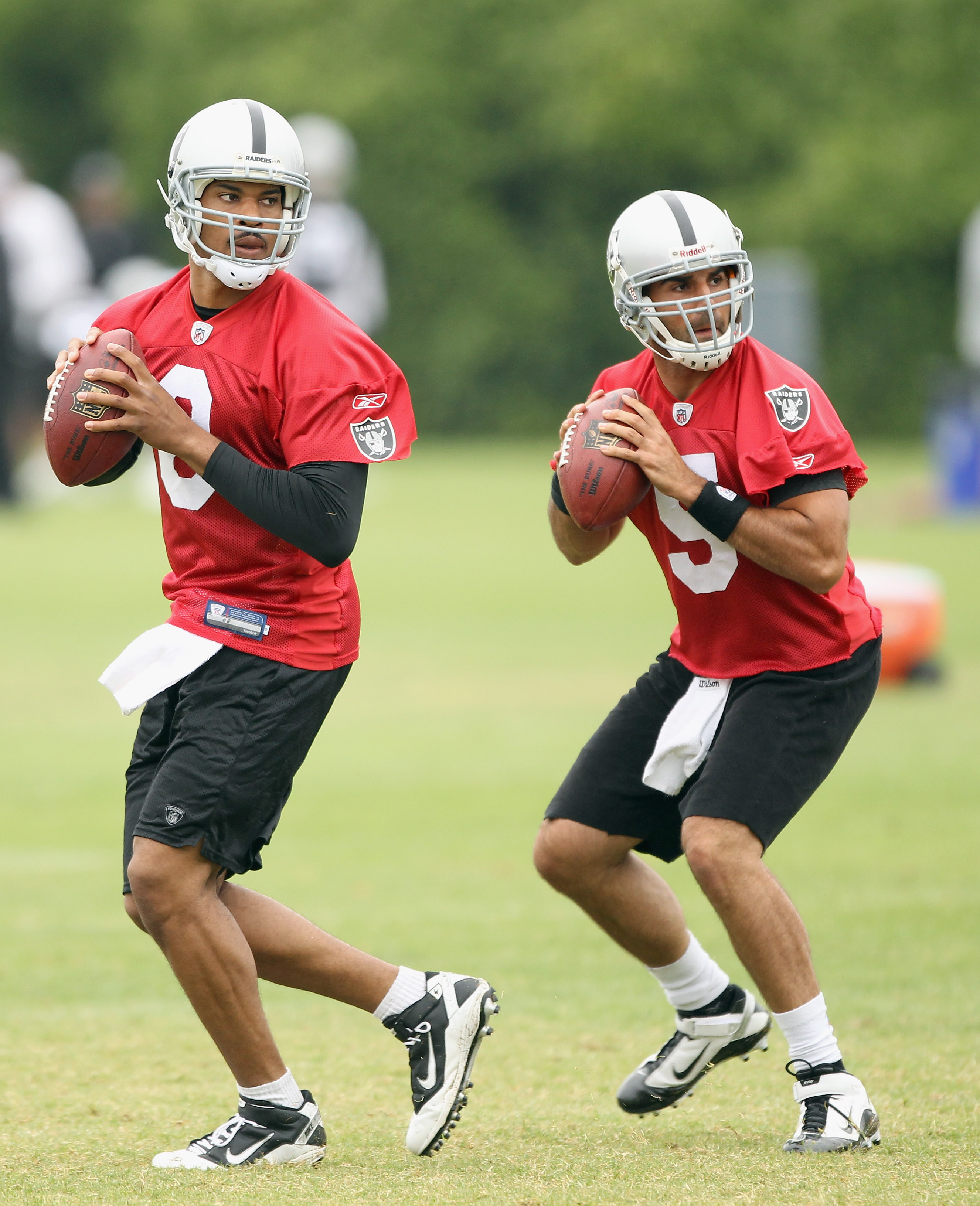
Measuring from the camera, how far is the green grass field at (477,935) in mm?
3908

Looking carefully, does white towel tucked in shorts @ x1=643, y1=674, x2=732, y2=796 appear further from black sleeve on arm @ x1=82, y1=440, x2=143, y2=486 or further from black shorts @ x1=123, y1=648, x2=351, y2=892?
black sleeve on arm @ x1=82, y1=440, x2=143, y2=486

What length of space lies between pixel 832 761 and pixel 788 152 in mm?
30946

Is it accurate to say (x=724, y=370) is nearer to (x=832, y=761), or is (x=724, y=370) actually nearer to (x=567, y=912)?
(x=832, y=761)

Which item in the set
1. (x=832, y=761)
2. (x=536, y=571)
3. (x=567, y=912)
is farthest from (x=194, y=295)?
(x=536, y=571)

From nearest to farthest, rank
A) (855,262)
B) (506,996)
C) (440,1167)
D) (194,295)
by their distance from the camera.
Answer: (440,1167) → (194,295) → (506,996) → (855,262)

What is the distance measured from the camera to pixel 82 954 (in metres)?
6.05

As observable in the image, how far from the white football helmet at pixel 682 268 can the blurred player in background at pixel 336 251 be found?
13055mm

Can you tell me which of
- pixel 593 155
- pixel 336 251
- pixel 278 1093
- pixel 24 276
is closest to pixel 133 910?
pixel 278 1093

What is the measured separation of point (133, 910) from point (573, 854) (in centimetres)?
107

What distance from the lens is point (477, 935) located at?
20.5ft

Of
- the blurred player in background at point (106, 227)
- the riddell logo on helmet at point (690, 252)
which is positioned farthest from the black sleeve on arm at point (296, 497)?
the blurred player in background at point (106, 227)

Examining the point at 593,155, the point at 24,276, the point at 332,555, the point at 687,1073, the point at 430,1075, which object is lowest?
the point at 687,1073

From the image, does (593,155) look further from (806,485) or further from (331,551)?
(331,551)

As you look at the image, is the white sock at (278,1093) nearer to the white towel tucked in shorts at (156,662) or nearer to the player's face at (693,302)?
the white towel tucked in shorts at (156,662)
